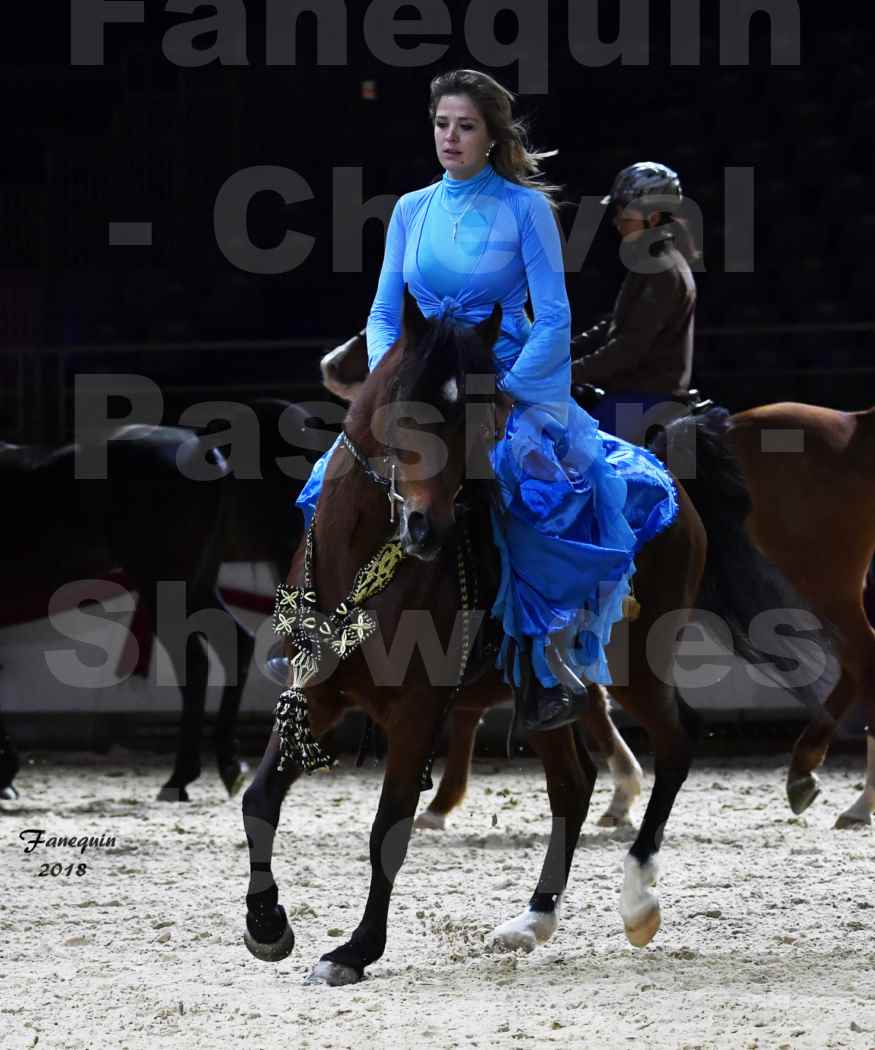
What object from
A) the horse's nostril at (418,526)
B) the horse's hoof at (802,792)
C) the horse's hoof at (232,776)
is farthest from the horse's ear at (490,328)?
the horse's hoof at (232,776)

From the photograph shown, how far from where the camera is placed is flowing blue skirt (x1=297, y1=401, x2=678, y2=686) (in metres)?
Answer: 3.97

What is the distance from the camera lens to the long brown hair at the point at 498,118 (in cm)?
386

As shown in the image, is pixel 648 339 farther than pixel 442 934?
Yes

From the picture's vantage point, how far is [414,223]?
3.95 metres

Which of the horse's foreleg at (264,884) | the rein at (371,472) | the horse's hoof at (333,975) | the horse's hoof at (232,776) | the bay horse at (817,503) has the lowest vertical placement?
the horse's hoof at (232,776)

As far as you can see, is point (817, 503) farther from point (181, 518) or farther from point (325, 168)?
point (325, 168)

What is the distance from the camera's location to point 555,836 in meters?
4.34

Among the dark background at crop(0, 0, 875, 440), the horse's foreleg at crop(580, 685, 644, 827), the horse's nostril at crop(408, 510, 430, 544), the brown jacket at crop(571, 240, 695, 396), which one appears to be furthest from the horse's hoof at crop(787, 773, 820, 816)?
the dark background at crop(0, 0, 875, 440)

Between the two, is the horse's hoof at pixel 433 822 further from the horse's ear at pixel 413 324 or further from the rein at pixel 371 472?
the horse's ear at pixel 413 324

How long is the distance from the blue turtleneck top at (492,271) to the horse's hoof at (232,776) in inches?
140

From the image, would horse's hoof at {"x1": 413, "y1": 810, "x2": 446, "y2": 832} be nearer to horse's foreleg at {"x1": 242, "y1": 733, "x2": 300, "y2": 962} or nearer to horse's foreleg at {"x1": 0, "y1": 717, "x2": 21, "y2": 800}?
horse's foreleg at {"x1": 0, "y1": 717, "x2": 21, "y2": 800}

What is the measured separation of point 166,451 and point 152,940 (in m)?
3.46

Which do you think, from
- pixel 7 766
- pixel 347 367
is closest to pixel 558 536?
pixel 347 367

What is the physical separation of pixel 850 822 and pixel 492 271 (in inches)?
132
